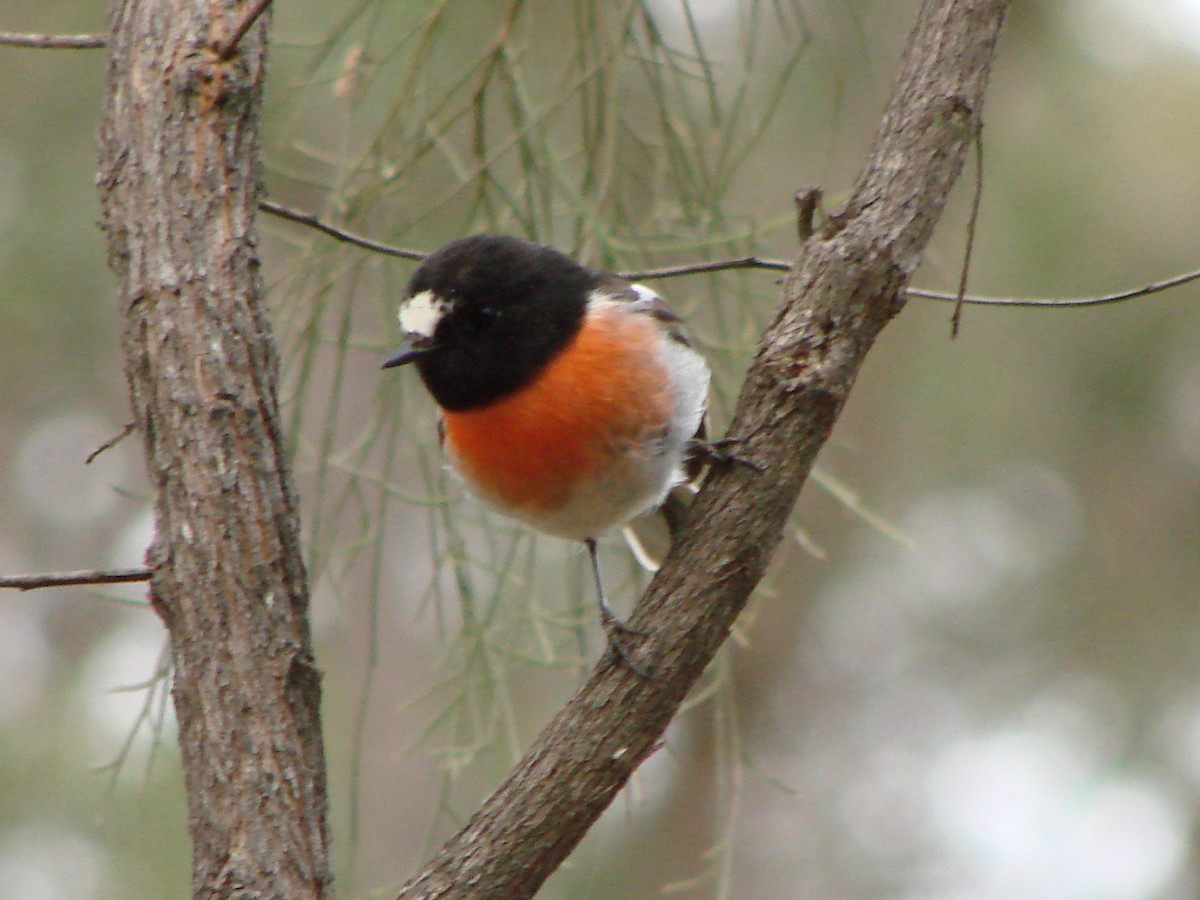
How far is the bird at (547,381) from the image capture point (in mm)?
2820

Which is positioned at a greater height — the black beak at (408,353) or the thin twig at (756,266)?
the thin twig at (756,266)

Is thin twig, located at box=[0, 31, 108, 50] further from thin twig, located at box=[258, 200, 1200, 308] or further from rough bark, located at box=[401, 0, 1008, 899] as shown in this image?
rough bark, located at box=[401, 0, 1008, 899]

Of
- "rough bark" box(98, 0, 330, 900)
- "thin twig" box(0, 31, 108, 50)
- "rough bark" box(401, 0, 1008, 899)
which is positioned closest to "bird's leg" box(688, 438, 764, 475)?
"rough bark" box(401, 0, 1008, 899)

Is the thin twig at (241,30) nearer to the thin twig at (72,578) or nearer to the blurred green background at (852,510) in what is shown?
the thin twig at (72,578)

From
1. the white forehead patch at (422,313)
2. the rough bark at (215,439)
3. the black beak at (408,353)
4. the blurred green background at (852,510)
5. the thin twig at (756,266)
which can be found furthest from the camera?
the blurred green background at (852,510)

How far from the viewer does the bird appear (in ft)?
9.25

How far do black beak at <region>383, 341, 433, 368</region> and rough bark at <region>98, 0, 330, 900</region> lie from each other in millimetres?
443

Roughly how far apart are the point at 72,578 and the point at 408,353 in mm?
852

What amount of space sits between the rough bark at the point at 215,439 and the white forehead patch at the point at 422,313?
1.74 feet

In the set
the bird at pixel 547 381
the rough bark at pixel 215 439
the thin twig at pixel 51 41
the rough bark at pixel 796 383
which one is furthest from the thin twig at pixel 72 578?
the thin twig at pixel 51 41

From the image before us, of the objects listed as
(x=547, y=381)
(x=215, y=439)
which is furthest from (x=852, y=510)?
(x=215, y=439)

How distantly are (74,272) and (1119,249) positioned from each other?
169 inches

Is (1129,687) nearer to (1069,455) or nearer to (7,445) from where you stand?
(1069,455)

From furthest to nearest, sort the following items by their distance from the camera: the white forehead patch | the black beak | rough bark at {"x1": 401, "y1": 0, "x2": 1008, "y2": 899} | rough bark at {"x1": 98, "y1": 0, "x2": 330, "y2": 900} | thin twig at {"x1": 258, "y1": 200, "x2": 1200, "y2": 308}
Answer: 1. the white forehead patch
2. the black beak
3. thin twig at {"x1": 258, "y1": 200, "x2": 1200, "y2": 308}
4. rough bark at {"x1": 401, "y1": 0, "x2": 1008, "y2": 899}
5. rough bark at {"x1": 98, "y1": 0, "x2": 330, "y2": 900}
